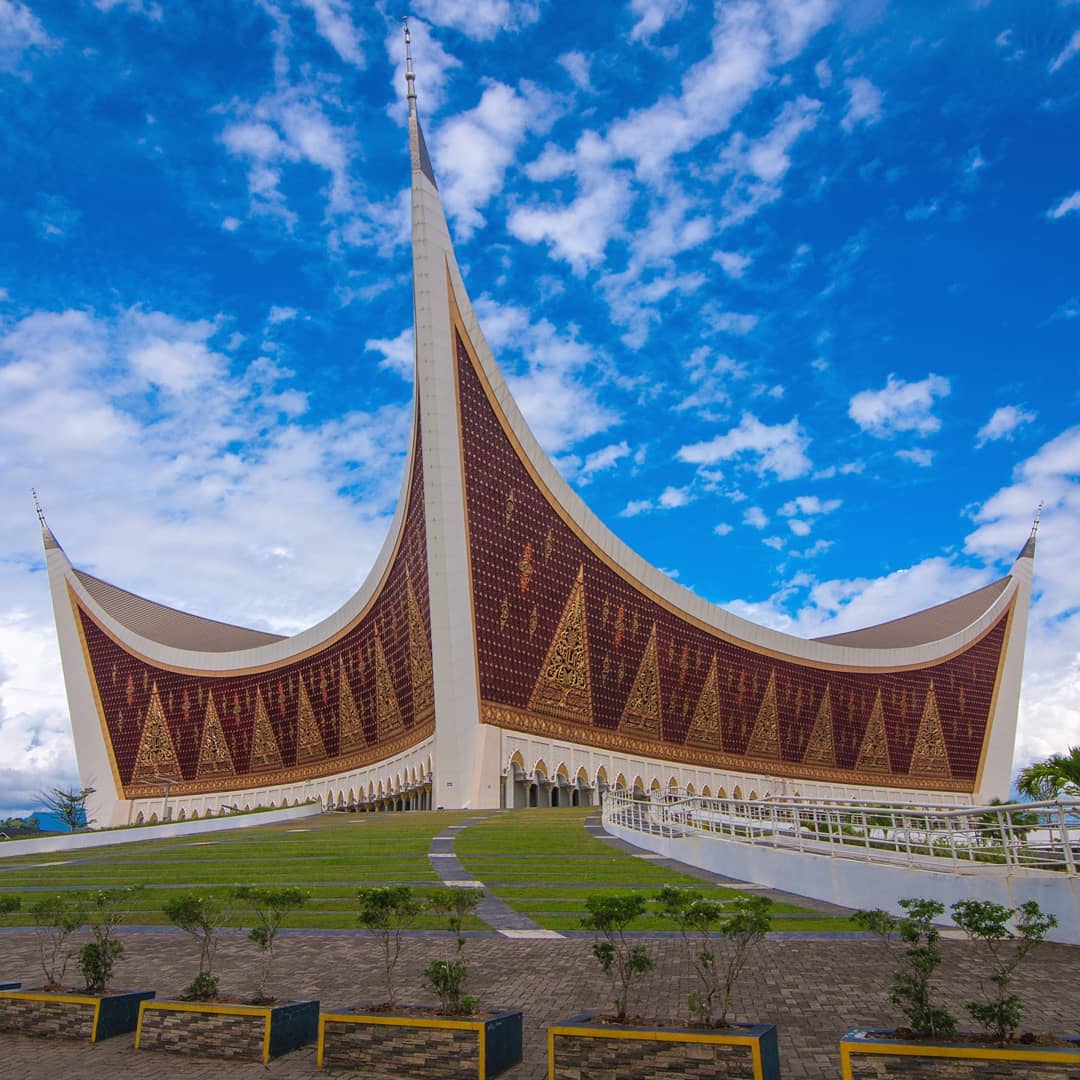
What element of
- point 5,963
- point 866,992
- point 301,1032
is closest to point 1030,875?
point 866,992

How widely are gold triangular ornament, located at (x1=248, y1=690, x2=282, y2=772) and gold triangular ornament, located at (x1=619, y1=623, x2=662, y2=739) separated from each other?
14096mm

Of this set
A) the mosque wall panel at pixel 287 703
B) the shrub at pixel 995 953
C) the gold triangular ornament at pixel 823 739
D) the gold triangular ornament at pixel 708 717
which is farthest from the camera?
the gold triangular ornament at pixel 823 739

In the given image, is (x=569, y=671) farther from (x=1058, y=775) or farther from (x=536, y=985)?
(x=536, y=985)

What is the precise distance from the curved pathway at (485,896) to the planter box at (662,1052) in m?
3.52

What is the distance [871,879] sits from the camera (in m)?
8.18

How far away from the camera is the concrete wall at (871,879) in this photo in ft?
21.5

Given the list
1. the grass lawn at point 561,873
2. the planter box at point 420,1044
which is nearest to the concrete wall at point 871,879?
the grass lawn at point 561,873

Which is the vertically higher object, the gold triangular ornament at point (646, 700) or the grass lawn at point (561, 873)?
the gold triangular ornament at point (646, 700)

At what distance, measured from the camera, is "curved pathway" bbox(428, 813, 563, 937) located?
769cm

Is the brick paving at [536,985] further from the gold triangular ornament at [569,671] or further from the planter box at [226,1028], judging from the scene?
the gold triangular ornament at [569,671]

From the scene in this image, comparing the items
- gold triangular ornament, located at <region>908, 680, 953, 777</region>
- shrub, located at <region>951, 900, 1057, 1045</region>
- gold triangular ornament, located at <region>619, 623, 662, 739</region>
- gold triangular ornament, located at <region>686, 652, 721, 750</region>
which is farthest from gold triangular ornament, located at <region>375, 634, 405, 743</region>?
shrub, located at <region>951, 900, 1057, 1045</region>

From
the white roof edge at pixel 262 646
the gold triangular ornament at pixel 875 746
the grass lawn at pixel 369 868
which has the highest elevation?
the white roof edge at pixel 262 646

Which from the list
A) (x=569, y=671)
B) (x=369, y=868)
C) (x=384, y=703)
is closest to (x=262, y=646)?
(x=384, y=703)

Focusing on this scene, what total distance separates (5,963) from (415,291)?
66.6 ft
